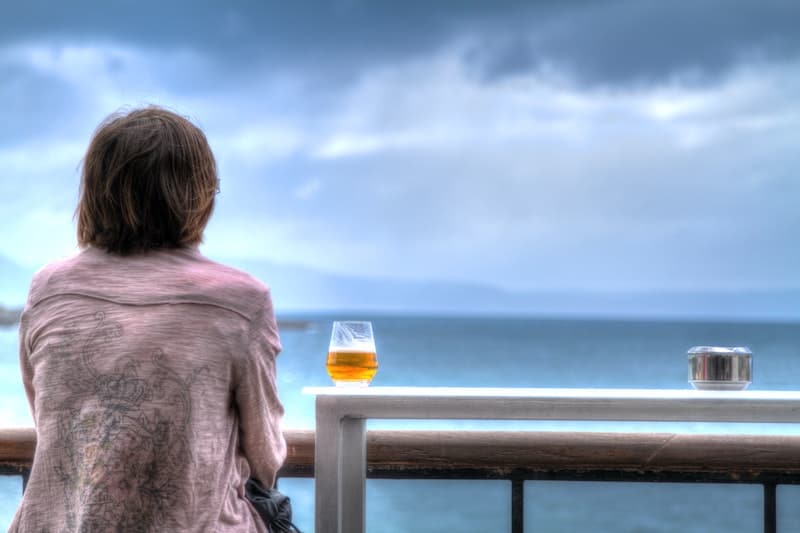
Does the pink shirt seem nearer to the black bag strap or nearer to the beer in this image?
the black bag strap

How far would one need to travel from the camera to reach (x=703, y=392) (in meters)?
1.66

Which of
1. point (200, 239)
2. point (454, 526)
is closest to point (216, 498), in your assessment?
point (200, 239)

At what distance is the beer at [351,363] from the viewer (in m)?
1.68

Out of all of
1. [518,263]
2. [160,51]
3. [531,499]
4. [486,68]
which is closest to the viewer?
[531,499]

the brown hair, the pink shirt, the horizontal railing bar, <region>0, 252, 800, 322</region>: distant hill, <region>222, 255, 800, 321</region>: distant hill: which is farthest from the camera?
<region>222, 255, 800, 321</region>: distant hill

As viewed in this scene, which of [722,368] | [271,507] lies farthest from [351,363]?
[722,368]

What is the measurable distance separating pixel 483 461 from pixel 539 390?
0.20 metres

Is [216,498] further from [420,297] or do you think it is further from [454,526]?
[420,297]

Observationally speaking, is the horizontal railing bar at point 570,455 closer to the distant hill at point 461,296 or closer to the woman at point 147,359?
the woman at point 147,359

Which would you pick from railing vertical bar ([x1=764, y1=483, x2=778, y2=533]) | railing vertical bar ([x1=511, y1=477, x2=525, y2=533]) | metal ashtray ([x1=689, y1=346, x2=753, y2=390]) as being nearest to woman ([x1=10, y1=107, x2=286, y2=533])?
railing vertical bar ([x1=511, y1=477, x2=525, y2=533])

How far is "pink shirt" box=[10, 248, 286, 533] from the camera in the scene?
128 cm

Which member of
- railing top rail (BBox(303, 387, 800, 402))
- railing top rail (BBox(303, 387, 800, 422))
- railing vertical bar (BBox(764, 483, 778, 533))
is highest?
railing top rail (BBox(303, 387, 800, 402))

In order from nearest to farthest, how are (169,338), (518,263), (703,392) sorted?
(169,338) → (703,392) → (518,263)

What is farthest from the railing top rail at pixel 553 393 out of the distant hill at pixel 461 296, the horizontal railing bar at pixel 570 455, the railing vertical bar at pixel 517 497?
the distant hill at pixel 461 296
